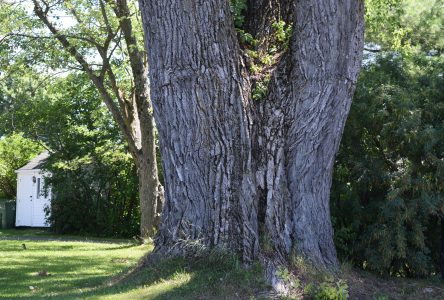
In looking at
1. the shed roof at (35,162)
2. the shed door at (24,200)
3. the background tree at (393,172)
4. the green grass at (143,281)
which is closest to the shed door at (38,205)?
the shed door at (24,200)

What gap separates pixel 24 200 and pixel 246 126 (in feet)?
86.1

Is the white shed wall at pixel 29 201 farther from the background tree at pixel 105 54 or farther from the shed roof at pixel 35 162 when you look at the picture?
the background tree at pixel 105 54

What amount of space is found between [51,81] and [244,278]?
48.4 ft

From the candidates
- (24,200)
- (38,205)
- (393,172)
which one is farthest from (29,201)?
(393,172)

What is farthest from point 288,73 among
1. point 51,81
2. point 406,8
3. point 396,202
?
point 51,81

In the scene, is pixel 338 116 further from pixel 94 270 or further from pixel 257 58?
pixel 94 270

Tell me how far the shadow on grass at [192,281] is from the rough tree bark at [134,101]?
32.7ft

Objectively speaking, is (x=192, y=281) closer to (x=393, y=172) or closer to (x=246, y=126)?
(x=246, y=126)

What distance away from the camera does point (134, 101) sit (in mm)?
18406

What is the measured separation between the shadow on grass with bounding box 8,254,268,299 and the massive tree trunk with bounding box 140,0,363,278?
20 centimetres

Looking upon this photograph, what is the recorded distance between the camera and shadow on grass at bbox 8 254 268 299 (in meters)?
6.95

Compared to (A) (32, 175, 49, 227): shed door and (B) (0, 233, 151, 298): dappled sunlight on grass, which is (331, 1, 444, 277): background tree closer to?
(B) (0, 233, 151, 298): dappled sunlight on grass

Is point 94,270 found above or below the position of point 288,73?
below

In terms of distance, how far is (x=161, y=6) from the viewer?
25.4 ft
